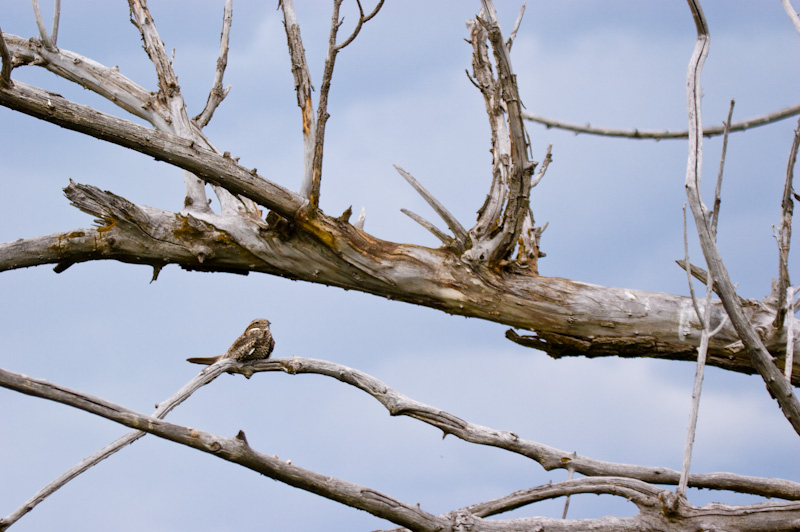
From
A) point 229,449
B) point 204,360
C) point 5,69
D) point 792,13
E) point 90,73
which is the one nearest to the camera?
point 229,449

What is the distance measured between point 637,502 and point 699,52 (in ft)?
6.22

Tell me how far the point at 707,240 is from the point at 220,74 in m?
3.86

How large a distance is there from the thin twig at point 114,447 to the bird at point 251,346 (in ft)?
0.33

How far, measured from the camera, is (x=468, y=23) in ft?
15.3

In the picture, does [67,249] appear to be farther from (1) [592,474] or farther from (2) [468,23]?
(1) [592,474]

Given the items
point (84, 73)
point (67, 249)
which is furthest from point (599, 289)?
point (84, 73)

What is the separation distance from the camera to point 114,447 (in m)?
3.38

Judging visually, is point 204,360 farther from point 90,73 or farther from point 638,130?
point 638,130

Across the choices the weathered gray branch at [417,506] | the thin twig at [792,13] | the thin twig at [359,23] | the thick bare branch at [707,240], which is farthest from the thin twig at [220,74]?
the thin twig at [792,13]

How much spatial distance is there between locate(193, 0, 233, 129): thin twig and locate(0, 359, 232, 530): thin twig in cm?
216

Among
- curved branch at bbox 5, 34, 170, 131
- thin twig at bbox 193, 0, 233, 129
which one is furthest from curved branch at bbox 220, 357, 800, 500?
A: curved branch at bbox 5, 34, 170, 131

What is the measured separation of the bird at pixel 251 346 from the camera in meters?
4.27

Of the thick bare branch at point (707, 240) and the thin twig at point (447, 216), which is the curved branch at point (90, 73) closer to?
the thin twig at point (447, 216)

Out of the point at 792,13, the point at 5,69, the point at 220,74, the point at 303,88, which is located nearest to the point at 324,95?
the point at 303,88
